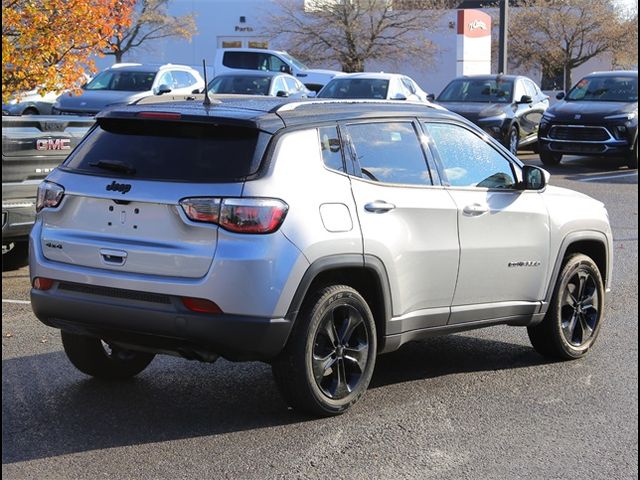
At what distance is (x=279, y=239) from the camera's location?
5312 mm

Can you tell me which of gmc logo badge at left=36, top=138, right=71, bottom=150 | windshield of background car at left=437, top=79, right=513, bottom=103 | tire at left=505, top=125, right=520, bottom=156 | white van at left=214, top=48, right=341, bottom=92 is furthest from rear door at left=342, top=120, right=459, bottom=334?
white van at left=214, top=48, right=341, bottom=92

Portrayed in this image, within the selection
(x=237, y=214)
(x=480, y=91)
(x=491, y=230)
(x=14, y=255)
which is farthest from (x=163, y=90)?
(x=237, y=214)

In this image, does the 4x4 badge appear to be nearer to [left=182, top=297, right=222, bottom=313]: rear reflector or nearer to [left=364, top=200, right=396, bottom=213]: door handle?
[left=182, top=297, right=222, bottom=313]: rear reflector

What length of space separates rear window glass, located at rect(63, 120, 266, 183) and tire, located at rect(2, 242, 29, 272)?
15.5 ft

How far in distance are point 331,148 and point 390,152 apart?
1.61 feet

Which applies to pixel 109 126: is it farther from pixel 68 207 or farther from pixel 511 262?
pixel 511 262

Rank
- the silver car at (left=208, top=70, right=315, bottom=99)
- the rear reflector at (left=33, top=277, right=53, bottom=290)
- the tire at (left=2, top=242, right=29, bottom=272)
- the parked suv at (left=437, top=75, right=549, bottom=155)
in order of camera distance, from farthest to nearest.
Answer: the silver car at (left=208, top=70, right=315, bottom=99) < the parked suv at (left=437, top=75, right=549, bottom=155) < the tire at (left=2, top=242, right=29, bottom=272) < the rear reflector at (left=33, top=277, right=53, bottom=290)

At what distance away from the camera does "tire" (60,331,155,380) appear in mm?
6305

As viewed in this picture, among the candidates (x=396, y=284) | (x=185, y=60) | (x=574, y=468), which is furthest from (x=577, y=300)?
(x=185, y=60)

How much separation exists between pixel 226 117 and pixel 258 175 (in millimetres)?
392

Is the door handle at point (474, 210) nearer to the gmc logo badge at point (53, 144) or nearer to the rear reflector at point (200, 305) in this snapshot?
the rear reflector at point (200, 305)

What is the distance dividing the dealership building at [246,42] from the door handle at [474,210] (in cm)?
3262

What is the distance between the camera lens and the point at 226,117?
5.54 metres

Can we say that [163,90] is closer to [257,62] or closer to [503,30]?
[503,30]
